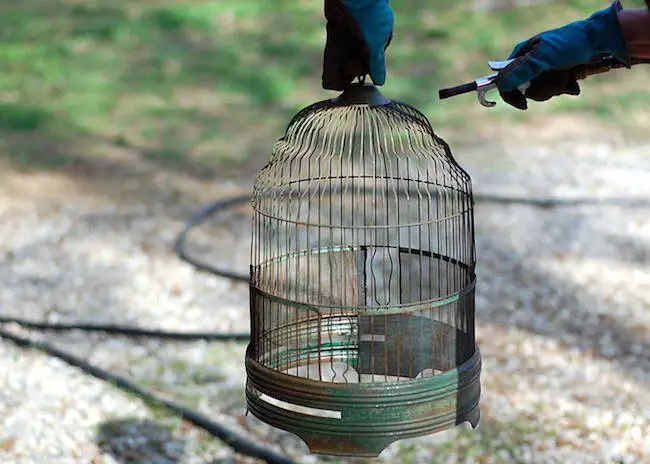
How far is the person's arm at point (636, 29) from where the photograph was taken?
2.80 meters

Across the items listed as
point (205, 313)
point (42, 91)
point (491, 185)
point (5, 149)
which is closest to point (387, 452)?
point (205, 313)

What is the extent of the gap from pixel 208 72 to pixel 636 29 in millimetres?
6745

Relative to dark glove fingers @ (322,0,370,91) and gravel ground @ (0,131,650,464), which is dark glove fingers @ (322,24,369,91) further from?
gravel ground @ (0,131,650,464)

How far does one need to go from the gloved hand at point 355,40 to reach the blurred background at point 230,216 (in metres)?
1.65

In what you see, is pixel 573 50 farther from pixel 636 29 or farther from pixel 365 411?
pixel 365 411

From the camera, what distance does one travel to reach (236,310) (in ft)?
17.6

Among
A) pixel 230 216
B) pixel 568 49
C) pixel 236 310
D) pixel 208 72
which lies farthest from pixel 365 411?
pixel 208 72

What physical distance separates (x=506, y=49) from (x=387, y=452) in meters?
6.01

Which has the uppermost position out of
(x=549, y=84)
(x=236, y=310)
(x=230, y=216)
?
(x=549, y=84)

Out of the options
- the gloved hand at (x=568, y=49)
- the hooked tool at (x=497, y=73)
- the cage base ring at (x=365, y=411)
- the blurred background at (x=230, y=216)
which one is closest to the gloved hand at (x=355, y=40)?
the hooked tool at (x=497, y=73)

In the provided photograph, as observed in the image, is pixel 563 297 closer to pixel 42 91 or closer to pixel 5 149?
pixel 5 149

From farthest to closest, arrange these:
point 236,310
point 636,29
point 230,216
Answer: point 230,216 < point 236,310 < point 636,29

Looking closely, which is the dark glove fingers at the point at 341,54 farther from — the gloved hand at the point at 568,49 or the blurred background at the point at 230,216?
the blurred background at the point at 230,216

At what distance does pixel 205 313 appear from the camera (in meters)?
5.34
